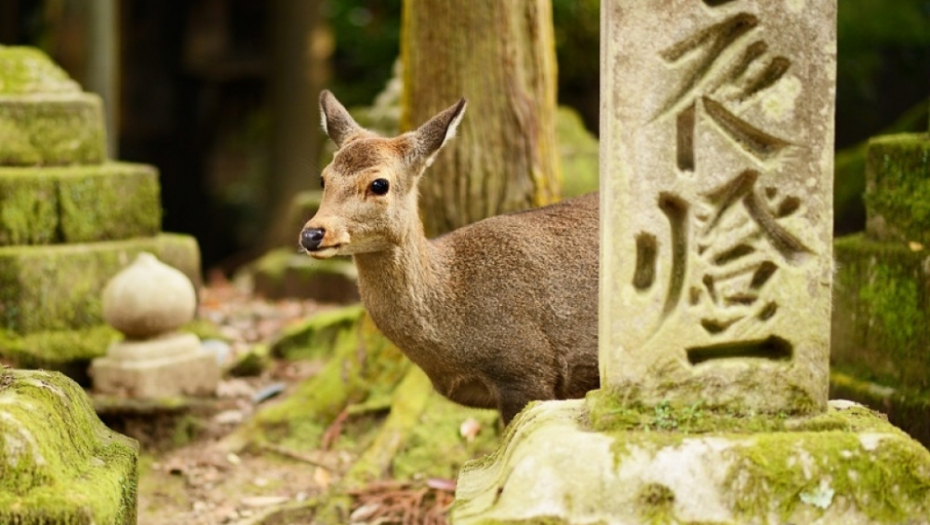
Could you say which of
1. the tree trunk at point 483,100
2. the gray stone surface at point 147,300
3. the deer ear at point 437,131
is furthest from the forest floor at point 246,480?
the deer ear at point 437,131

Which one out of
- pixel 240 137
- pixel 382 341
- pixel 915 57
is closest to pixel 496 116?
pixel 382 341

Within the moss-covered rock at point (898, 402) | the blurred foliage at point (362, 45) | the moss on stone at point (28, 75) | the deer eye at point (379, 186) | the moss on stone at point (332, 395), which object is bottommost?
the moss on stone at point (332, 395)

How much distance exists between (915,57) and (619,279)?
10582mm

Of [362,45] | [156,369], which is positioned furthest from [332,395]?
[362,45]

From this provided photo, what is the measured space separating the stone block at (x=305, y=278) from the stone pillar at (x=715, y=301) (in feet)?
21.3

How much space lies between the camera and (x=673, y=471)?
3938 millimetres

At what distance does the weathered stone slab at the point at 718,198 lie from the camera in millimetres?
4043

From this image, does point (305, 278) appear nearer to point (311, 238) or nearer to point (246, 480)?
point (246, 480)

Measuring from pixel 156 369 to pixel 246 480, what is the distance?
111 cm

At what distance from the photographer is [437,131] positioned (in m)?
5.39

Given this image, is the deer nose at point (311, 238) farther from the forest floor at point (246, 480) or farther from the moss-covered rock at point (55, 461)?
the forest floor at point (246, 480)

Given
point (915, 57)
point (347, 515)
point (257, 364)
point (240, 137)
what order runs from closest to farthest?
point (347, 515) < point (257, 364) < point (915, 57) < point (240, 137)

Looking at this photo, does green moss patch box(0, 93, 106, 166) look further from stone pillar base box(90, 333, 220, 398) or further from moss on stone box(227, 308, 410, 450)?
moss on stone box(227, 308, 410, 450)

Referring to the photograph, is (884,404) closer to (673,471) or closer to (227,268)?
(673,471)
